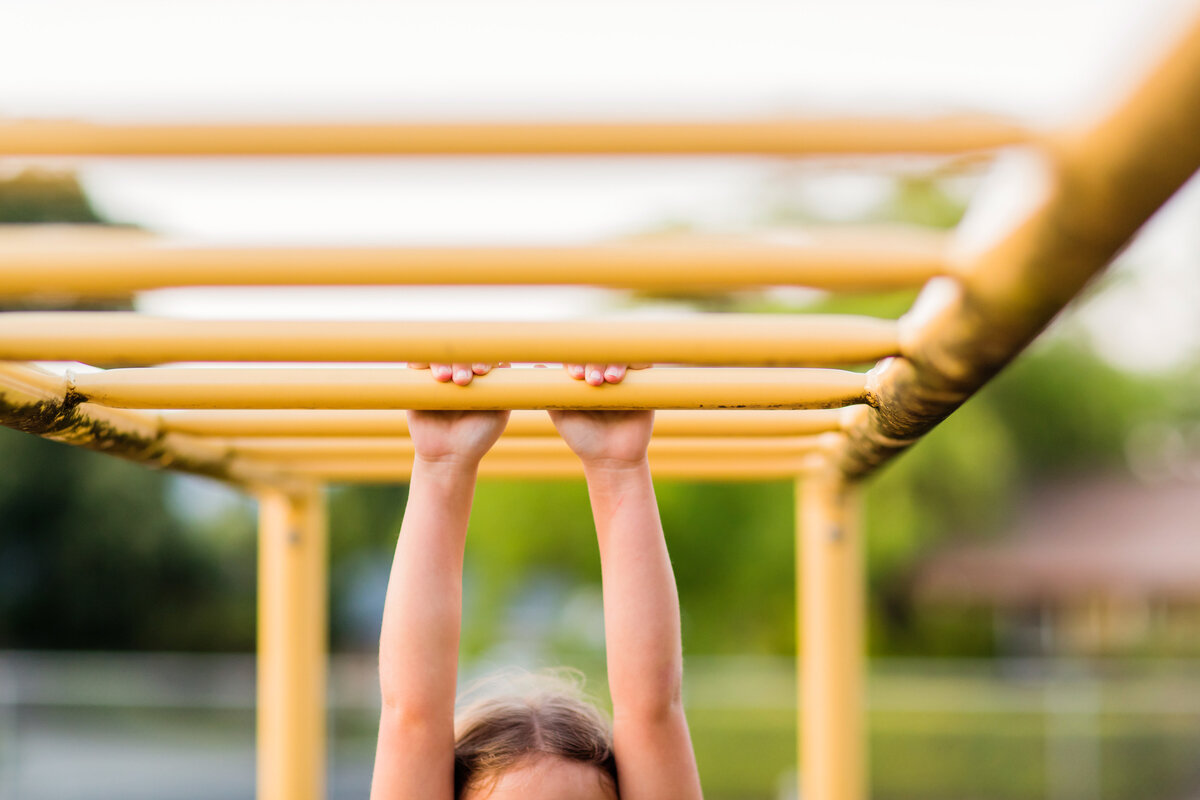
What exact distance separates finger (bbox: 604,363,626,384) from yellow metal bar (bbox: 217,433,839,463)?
0.47m

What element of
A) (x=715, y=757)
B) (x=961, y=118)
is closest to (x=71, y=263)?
(x=961, y=118)

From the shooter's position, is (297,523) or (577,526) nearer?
(297,523)

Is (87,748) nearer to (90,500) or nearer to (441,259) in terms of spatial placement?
(90,500)

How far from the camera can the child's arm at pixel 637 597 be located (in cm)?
113

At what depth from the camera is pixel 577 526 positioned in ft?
40.4

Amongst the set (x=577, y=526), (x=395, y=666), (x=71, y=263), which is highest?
(x=577, y=526)

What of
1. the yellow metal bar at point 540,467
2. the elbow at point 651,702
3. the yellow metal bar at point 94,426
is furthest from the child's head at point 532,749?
the yellow metal bar at point 94,426

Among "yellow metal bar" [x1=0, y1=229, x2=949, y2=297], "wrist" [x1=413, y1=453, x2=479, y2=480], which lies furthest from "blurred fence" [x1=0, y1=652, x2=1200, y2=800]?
"yellow metal bar" [x1=0, y1=229, x2=949, y2=297]

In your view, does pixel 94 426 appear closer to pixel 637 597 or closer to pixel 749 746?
pixel 637 597

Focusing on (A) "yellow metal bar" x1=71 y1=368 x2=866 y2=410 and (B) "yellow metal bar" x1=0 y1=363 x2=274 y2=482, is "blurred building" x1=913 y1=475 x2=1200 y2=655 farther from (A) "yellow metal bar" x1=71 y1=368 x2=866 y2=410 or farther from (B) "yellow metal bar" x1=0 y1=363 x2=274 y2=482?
(A) "yellow metal bar" x1=71 y1=368 x2=866 y2=410

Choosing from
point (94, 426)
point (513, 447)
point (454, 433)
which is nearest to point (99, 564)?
point (513, 447)

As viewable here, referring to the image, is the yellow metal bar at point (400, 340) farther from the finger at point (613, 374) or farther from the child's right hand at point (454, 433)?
the child's right hand at point (454, 433)

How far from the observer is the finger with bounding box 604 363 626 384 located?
0.91 m

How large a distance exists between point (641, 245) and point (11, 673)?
11140mm
